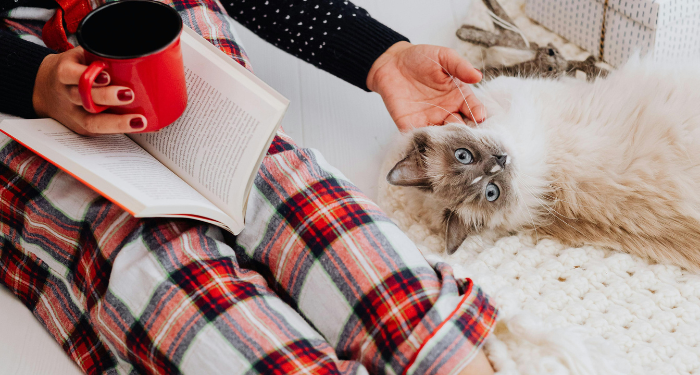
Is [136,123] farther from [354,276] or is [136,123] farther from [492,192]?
[492,192]

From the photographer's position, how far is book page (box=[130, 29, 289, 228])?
771mm

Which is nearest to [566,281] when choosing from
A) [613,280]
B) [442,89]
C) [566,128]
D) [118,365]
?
[613,280]

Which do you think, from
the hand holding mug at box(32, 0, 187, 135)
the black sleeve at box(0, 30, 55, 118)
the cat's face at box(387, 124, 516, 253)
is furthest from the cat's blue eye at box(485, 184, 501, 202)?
the black sleeve at box(0, 30, 55, 118)

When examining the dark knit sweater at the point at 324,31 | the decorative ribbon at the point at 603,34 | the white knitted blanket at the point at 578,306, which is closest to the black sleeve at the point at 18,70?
the dark knit sweater at the point at 324,31

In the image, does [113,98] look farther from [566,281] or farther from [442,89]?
[566,281]

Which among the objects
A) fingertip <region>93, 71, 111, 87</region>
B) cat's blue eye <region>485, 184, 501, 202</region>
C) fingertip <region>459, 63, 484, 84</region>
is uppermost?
fingertip <region>93, 71, 111, 87</region>

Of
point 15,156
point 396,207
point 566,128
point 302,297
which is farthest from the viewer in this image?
point 396,207

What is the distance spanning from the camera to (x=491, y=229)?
3.61 ft

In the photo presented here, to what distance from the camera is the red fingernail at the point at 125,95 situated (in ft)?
2.23

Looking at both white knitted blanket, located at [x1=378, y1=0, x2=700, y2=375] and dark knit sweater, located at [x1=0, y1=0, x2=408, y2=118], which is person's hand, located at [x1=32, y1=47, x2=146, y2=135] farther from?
white knitted blanket, located at [x1=378, y1=0, x2=700, y2=375]

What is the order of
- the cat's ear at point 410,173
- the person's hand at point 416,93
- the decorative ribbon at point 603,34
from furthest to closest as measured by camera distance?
the decorative ribbon at point 603,34, the person's hand at point 416,93, the cat's ear at point 410,173

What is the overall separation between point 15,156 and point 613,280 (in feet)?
3.74

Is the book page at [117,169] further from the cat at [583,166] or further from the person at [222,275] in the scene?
the cat at [583,166]

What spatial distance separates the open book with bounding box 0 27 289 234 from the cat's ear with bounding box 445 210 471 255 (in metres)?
0.44
